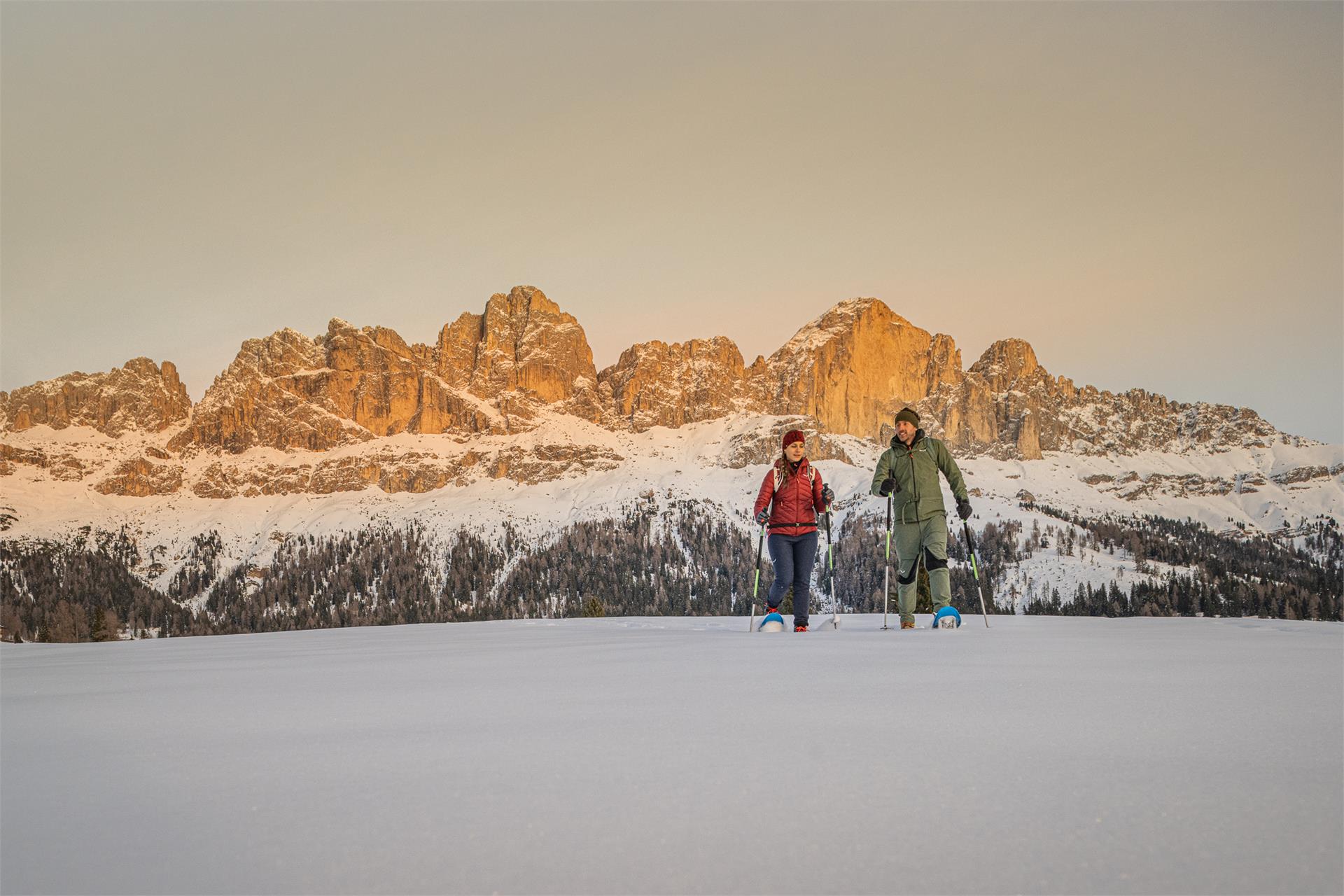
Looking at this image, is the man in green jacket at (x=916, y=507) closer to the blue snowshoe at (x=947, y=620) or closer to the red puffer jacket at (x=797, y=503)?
the blue snowshoe at (x=947, y=620)

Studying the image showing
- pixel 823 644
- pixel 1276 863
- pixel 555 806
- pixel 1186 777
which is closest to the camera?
pixel 1276 863

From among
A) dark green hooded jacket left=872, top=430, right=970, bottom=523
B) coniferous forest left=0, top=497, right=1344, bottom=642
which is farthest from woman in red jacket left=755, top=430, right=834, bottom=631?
coniferous forest left=0, top=497, right=1344, bottom=642

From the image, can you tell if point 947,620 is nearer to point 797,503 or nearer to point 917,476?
point 917,476

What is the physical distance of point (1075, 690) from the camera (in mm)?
4082

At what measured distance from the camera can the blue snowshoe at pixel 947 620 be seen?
1002cm

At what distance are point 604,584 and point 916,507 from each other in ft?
511

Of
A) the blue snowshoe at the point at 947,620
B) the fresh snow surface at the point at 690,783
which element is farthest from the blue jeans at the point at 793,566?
the fresh snow surface at the point at 690,783

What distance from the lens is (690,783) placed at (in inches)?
95.7

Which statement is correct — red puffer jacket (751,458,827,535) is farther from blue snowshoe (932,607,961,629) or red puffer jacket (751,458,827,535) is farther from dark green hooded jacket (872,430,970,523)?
blue snowshoe (932,607,961,629)

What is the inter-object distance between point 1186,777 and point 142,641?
37.8ft

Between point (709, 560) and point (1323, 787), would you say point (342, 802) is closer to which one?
point (1323, 787)

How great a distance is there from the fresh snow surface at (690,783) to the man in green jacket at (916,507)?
5798 millimetres

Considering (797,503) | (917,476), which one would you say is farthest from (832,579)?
(917,476)

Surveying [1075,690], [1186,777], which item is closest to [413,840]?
[1186,777]
